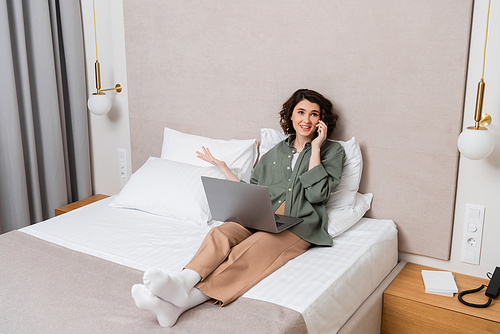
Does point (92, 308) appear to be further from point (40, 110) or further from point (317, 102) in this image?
point (40, 110)

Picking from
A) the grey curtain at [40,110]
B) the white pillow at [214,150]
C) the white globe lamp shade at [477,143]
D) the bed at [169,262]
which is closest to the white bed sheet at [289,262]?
the bed at [169,262]

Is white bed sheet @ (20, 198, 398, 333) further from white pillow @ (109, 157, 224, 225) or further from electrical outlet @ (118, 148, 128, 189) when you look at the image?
electrical outlet @ (118, 148, 128, 189)

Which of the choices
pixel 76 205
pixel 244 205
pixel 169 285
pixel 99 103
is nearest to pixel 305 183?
pixel 244 205

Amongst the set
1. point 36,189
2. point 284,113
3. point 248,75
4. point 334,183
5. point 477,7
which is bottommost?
point 36,189

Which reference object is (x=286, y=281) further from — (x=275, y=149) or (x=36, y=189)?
(x=36, y=189)

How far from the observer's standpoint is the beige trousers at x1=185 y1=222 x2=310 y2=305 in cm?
147

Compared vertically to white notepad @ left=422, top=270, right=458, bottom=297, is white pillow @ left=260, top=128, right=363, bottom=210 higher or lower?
higher

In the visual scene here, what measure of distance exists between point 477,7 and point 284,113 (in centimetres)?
94

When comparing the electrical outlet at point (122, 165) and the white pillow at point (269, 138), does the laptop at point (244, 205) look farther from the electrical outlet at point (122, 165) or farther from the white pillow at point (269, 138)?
the electrical outlet at point (122, 165)

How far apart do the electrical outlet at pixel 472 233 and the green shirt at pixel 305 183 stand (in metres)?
0.58

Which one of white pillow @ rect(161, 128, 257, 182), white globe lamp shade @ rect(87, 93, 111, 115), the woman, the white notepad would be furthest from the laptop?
white globe lamp shade @ rect(87, 93, 111, 115)

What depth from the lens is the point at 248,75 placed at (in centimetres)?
241

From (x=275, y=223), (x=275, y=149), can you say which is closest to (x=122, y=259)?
(x=275, y=223)

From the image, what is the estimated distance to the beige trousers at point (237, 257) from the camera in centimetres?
147
